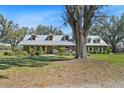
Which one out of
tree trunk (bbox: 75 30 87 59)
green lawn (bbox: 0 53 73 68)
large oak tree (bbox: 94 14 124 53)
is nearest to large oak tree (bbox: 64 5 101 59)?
tree trunk (bbox: 75 30 87 59)

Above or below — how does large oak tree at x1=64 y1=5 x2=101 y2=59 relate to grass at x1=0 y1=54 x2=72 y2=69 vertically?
above

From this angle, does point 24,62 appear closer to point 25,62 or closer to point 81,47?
point 25,62

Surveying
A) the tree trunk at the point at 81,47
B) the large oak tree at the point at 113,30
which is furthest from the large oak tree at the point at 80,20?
the large oak tree at the point at 113,30

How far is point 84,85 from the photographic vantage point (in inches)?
351

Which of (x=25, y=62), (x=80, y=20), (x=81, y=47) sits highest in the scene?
(x=80, y=20)

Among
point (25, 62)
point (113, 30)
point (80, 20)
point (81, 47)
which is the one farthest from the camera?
point (113, 30)

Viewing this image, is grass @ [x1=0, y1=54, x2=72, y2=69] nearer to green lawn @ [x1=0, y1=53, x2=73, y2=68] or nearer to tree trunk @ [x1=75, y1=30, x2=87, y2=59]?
green lawn @ [x1=0, y1=53, x2=73, y2=68]

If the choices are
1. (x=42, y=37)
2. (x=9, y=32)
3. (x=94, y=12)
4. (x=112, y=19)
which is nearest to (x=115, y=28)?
(x=112, y=19)

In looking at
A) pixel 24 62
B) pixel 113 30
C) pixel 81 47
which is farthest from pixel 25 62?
pixel 113 30

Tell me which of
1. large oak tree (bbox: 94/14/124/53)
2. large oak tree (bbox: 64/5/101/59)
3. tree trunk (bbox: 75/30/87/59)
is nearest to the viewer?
large oak tree (bbox: 64/5/101/59)

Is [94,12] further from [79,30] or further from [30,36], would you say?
[30,36]

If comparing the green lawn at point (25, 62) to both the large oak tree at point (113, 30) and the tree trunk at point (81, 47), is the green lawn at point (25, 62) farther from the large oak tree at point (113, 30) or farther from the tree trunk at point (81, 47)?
the large oak tree at point (113, 30)

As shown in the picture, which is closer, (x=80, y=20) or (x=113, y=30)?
(x=80, y=20)
